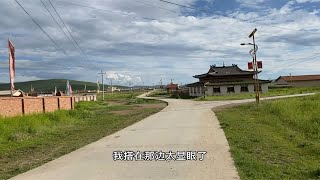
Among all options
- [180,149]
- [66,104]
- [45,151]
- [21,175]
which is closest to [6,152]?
[45,151]

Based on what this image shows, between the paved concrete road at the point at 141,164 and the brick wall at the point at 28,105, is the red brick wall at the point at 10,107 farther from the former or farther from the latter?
the paved concrete road at the point at 141,164

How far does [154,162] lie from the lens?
9719mm

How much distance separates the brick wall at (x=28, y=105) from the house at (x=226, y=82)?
3689cm

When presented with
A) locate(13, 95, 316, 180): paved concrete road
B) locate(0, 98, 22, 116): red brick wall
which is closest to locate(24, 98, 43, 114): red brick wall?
locate(0, 98, 22, 116): red brick wall

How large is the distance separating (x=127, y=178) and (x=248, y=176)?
2363 mm

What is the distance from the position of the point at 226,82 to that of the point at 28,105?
160 feet

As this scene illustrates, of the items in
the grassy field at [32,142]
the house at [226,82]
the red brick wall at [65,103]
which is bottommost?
the grassy field at [32,142]

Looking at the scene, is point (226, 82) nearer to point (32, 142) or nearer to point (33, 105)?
point (33, 105)

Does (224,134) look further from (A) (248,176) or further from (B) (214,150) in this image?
(A) (248,176)

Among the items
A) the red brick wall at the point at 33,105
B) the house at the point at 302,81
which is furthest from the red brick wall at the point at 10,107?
the house at the point at 302,81

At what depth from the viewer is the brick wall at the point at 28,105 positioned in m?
21.8

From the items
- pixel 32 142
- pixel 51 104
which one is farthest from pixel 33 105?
pixel 32 142

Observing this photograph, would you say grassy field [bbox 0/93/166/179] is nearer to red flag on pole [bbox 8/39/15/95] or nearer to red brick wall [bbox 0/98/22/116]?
red brick wall [bbox 0/98/22/116]

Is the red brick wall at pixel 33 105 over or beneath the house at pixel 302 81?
beneath
